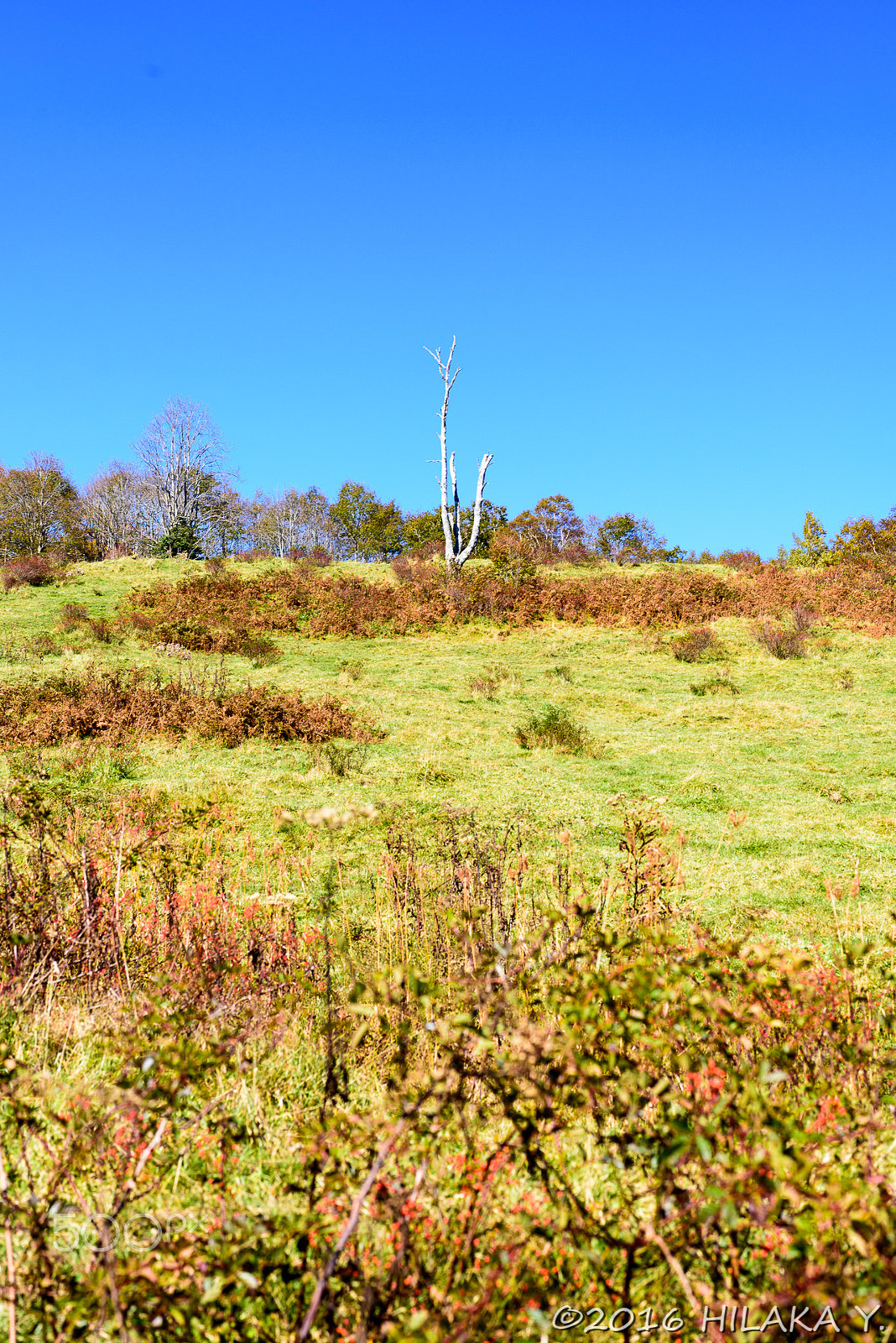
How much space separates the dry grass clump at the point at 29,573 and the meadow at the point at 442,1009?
10075mm

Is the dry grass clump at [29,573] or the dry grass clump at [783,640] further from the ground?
the dry grass clump at [29,573]

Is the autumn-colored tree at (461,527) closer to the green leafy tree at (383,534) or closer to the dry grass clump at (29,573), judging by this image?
the green leafy tree at (383,534)

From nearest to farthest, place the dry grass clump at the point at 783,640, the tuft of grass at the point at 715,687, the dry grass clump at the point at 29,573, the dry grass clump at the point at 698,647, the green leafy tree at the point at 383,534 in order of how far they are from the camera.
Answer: the tuft of grass at the point at 715,687
the dry grass clump at the point at 783,640
the dry grass clump at the point at 698,647
the dry grass clump at the point at 29,573
the green leafy tree at the point at 383,534

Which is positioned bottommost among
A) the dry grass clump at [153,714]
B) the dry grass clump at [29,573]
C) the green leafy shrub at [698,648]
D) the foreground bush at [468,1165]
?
the foreground bush at [468,1165]

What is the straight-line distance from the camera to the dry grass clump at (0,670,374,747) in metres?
11.6

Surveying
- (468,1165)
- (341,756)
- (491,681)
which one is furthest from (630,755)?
(468,1165)

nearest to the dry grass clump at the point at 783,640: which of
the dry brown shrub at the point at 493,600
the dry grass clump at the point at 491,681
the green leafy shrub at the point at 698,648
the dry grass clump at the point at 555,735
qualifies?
the green leafy shrub at the point at 698,648

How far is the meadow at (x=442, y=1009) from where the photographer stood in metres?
2.01

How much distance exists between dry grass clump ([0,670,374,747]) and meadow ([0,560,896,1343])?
10 cm

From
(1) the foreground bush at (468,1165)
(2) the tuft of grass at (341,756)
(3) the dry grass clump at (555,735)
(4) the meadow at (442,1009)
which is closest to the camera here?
(1) the foreground bush at (468,1165)

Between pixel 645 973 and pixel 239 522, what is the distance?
5672cm

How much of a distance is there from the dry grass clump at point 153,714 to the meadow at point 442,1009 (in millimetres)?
101

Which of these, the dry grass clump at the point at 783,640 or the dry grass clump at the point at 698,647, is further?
the dry grass clump at the point at 698,647

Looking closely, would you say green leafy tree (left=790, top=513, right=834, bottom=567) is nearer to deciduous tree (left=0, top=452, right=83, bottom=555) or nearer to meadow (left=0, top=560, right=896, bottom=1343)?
meadow (left=0, top=560, right=896, bottom=1343)
